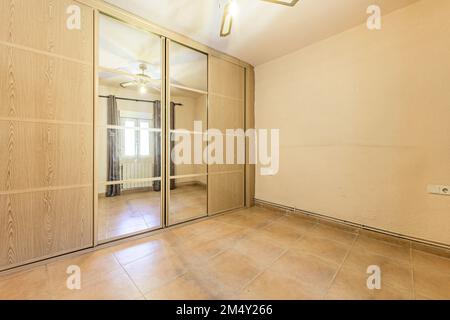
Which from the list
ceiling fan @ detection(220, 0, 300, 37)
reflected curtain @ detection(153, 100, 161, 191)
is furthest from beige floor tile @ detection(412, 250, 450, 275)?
reflected curtain @ detection(153, 100, 161, 191)

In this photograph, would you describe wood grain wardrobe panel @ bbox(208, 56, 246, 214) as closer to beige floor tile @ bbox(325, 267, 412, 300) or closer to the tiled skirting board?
the tiled skirting board

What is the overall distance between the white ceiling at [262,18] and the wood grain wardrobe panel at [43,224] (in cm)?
219

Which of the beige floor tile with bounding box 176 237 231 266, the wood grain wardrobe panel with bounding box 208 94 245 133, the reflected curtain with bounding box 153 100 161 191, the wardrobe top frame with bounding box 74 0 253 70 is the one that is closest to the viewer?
the beige floor tile with bounding box 176 237 231 266

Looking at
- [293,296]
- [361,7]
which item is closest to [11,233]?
[293,296]

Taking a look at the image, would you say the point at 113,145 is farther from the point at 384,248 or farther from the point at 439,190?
the point at 439,190

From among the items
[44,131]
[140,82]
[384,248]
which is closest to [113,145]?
[44,131]

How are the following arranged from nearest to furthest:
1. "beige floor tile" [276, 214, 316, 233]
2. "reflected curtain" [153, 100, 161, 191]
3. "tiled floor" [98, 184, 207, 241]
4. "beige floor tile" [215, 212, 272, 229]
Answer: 1. "tiled floor" [98, 184, 207, 241]
2. "reflected curtain" [153, 100, 161, 191]
3. "beige floor tile" [276, 214, 316, 233]
4. "beige floor tile" [215, 212, 272, 229]

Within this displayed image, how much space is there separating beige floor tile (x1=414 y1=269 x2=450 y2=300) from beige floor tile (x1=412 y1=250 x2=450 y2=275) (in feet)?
0.18

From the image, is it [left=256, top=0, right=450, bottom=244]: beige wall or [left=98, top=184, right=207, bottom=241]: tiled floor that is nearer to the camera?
[left=256, top=0, right=450, bottom=244]: beige wall

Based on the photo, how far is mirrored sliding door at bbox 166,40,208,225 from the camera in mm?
2719

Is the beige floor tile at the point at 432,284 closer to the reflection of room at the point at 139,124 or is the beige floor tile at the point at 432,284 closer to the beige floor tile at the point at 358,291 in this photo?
the beige floor tile at the point at 358,291

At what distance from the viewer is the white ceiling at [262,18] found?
2.10 meters

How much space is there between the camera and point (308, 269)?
1734 millimetres
